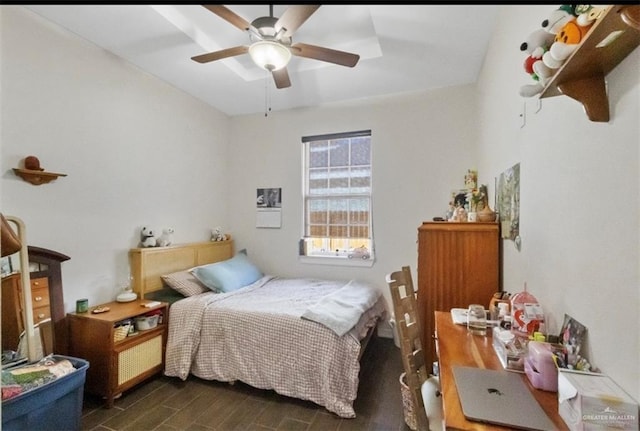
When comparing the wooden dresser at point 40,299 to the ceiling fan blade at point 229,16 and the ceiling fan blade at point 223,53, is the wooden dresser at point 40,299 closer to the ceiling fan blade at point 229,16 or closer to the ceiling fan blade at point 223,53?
the ceiling fan blade at point 223,53

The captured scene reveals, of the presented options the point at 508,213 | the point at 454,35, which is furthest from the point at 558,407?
the point at 454,35

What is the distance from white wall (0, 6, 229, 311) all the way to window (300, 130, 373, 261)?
150cm

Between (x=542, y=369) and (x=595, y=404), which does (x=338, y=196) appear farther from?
(x=595, y=404)

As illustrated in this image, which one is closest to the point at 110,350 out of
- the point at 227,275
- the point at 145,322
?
the point at 145,322

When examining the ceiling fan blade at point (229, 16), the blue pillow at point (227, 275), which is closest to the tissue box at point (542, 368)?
the ceiling fan blade at point (229, 16)

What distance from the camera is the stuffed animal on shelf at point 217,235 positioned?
12.8 feet

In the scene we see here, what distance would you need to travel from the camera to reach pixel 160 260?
9.89ft

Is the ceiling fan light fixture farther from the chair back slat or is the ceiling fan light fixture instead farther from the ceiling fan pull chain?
the chair back slat

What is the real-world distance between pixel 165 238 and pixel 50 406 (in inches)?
65.8

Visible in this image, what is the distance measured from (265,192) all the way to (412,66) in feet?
7.70

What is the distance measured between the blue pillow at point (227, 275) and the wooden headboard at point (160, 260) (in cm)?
23

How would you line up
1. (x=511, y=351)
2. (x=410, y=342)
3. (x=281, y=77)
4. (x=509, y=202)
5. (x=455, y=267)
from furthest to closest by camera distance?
(x=281, y=77) → (x=455, y=267) → (x=509, y=202) → (x=410, y=342) → (x=511, y=351)

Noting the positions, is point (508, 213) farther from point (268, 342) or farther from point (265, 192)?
point (265, 192)

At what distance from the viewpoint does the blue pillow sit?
121 inches
